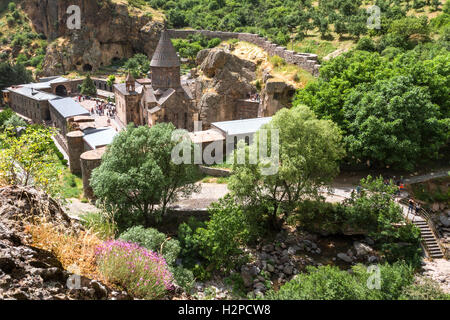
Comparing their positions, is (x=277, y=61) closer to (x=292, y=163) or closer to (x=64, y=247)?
(x=292, y=163)

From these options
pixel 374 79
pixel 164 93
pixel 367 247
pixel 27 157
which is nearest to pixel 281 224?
pixel 367 247

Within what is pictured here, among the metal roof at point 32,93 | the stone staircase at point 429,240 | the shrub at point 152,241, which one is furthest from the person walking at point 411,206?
the metal roof at point 32,93

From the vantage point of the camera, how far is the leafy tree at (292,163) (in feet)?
62.1

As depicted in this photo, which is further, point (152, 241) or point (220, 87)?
point (220, 87)

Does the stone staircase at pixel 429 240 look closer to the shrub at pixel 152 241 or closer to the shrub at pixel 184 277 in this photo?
the shrub at pixel 184 277

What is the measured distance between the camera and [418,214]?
20797 mm

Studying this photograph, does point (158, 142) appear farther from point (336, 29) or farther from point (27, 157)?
point (336, 29)

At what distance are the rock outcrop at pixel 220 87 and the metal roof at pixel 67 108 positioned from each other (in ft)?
42.5

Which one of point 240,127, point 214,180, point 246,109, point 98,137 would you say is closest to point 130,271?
point 214,180

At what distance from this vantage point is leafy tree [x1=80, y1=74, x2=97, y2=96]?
53.8 metres

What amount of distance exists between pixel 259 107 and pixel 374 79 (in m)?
12.1

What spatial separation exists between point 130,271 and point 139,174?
480 inches

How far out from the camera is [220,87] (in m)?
36.1

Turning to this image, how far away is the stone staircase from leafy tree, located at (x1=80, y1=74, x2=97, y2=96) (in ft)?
156
